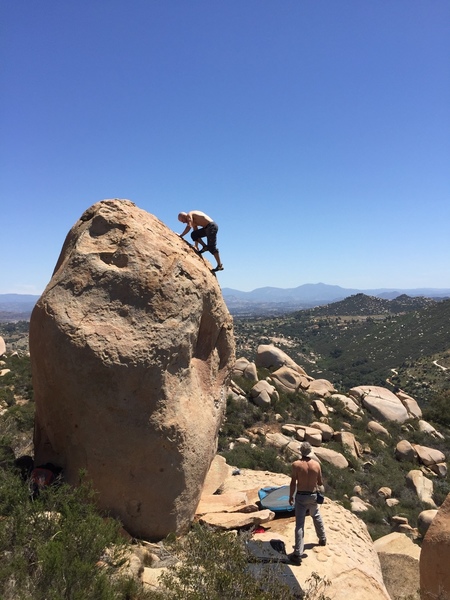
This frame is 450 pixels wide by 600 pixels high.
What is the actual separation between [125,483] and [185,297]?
288cm

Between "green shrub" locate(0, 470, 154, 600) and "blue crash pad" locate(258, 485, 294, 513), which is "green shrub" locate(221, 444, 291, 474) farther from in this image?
"green shrub" locate(0, 470, 154, 600)

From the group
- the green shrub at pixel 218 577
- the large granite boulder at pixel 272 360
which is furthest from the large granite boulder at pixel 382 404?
the green shrub at pixel 218 577

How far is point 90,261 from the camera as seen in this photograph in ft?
20.2

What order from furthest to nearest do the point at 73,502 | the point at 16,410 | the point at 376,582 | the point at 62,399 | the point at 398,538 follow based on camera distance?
the point at 16,410
the point at 398,538
the point at 376,582
the point at 62,399
the point at 73,502

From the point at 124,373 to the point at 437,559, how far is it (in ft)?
Answer: 16.2

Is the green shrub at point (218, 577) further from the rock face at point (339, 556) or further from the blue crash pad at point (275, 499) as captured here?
the blue crash pad at point (275, 499)

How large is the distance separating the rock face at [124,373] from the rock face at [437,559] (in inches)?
Answer: 137

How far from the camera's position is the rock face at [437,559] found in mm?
5430

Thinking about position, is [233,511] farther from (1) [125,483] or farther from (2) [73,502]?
(2) [73,502]

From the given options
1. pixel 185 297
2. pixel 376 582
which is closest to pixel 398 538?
pixel 376 582

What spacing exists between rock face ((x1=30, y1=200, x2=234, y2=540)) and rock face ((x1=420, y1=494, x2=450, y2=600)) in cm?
348

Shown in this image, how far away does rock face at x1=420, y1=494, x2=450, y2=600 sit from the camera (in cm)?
543

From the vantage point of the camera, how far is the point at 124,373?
5738mm

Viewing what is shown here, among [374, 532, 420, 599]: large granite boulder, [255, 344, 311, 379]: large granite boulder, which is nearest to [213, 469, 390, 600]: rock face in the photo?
[374, 532, 420, 599]: large granite boulder
